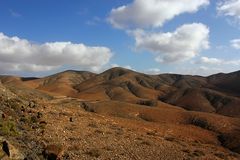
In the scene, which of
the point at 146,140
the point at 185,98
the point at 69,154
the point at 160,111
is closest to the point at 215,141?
the point at 160,111

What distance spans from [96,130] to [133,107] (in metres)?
40.1

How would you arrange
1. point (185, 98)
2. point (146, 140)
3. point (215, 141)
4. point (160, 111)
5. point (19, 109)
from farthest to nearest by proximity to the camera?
point (185, 98) < point (160, 111) < point (215, 141) < point (19, 109) < point (146, 140)

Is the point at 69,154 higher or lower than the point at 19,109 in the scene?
lower

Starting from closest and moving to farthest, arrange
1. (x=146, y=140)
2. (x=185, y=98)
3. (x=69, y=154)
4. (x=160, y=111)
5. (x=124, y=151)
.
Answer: (x=69, y=154)
(x=124, y=151)
(x=146, y=140)
(x=160, y=111)
(x=185, y=98)

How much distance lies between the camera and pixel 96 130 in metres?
27.0

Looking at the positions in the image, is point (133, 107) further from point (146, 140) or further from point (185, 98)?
point (185, 98)

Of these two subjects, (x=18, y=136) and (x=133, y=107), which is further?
(x=133, y=107)

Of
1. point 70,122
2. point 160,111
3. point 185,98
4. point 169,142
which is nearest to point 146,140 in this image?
point 169,142

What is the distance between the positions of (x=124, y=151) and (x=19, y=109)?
978cm

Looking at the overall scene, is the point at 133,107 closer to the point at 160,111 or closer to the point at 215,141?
the point at 160,111

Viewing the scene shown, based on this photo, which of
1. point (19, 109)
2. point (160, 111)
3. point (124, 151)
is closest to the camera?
point (124, 151)

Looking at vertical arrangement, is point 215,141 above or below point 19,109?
below

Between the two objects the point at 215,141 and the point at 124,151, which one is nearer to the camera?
the point at 124,151

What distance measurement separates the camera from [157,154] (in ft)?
74.1
